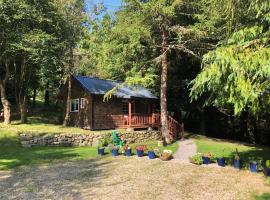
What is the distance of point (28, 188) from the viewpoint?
1152cm

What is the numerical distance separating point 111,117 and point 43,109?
14517 millimetres

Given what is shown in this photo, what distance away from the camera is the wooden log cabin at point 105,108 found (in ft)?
93.0

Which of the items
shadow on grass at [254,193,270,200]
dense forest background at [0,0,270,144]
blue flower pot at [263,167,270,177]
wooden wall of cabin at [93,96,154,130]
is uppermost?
dense forest background at [0,0,270,144]

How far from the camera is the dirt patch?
423 inches

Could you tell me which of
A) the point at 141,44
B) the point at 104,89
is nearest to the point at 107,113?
the point at 104,89

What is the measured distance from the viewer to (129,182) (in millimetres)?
Result: 12367

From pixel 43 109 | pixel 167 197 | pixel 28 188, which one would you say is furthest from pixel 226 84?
pixel 43 109

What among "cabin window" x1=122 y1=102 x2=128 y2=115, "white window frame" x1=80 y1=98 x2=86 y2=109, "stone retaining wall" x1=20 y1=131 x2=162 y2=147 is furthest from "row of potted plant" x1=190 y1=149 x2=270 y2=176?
"white window frame" x1=80 y1=98 x2=86 y2=109

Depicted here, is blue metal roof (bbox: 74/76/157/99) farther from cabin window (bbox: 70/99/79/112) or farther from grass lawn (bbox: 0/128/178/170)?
grass lawn (bbox: 0/128/178/170)

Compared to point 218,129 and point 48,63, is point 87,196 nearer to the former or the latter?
point 48,63

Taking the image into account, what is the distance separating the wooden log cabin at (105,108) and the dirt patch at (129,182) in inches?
483

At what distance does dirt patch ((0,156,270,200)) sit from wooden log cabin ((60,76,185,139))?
12.3m

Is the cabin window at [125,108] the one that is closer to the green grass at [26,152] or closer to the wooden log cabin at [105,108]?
the wooden log cabin at [105,108]

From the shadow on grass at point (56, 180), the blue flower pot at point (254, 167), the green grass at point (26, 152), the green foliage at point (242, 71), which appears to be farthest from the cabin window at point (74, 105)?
the green foliage at point (242, 71)
